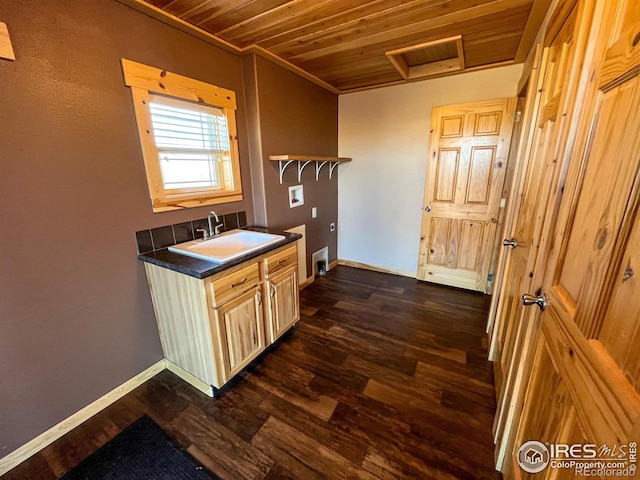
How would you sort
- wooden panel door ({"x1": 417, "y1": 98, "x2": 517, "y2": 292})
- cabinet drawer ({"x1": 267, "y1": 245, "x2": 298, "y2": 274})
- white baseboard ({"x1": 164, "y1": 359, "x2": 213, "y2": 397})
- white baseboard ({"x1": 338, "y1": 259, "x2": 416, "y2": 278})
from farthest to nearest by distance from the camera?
white baseboard ({"x1": 338, "y1": 259, "x2": 416, "y2": 278}) → wooden panel door ({"x1": 417, "y1": 98, "x2": 517, "y2": 292}) → cabinet drawer ({"x1": 267, "y1": 245, "x2": 298, "y2": 274}) → white baseboard ({"x1": 164, "y1": 359, "x2": 213, "y2": 397})

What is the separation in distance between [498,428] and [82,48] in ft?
9.70

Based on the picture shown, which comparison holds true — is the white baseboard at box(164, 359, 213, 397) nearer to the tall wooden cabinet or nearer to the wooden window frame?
the wooden window frame

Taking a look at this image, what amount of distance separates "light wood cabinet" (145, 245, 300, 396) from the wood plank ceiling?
5.27 feet

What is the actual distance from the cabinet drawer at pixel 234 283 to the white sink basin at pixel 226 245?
117 mm

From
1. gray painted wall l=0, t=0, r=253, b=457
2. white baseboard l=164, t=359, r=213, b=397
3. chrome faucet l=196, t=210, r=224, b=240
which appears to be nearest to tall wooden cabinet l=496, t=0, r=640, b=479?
white baseboard l=164, t=359, r=213, b=397

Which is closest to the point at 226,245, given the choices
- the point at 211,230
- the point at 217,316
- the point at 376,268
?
the point at 211,230

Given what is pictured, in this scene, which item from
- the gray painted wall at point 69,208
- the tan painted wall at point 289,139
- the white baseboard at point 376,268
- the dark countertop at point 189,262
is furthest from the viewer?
the white baseboard at point 376,268

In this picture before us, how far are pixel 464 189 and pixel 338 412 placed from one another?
2.55m

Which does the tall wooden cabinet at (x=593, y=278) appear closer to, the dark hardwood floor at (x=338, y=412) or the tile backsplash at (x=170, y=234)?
the dark hardwood floor at (x=338, y=412)

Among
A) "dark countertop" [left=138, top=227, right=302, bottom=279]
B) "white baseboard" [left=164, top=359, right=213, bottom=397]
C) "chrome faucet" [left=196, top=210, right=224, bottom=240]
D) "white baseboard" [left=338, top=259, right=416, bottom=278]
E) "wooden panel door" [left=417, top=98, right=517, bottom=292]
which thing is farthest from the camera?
"white baseboard" [left=338, top=259, right=416, bottom=278]

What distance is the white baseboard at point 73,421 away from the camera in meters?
1.34

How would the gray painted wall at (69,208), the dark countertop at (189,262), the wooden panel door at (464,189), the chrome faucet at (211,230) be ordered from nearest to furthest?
1. the gray painted wall at (69,208)
2. the dark countertop at (189,262)
3. the chrome faucet at (211,230)
4. the wooden panel door at (464,189)

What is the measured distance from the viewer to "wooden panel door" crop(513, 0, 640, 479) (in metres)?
0.53

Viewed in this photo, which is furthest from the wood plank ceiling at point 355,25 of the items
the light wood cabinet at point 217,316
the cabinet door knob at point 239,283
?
the cabinet door knob at point 239,283
